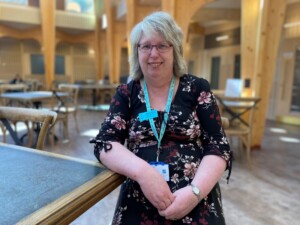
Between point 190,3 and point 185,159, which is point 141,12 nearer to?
point 190,3

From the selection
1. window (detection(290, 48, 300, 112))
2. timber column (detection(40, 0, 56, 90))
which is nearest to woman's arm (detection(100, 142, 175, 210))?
window (detection(290, 48, 300, 112))

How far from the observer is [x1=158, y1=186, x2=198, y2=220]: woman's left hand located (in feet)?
2.93

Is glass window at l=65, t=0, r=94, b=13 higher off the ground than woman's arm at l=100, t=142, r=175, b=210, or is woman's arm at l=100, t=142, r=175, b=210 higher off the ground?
glass window at l=65, t=0, r=94, b=13

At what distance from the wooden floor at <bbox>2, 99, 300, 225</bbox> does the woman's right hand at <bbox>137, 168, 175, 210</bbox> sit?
1.31 m

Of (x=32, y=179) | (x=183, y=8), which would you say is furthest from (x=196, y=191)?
(x=183, y=8)

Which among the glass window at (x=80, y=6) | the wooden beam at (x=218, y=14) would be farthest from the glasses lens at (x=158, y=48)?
the glass window at (x=80, y=6)

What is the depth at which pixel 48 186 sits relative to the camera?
767mm

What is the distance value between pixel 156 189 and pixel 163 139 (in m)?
0.26

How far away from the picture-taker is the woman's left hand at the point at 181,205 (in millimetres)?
893

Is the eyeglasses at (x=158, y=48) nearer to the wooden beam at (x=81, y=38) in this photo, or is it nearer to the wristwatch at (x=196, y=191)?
the wristwatch at (x=196, y=191)

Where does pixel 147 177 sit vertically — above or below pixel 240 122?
above

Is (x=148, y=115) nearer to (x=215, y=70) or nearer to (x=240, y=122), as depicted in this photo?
(x=240, y=122)

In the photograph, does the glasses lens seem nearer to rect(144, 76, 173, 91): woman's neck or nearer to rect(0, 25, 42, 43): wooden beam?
rect(144, 76, 173, 91): woman's neck

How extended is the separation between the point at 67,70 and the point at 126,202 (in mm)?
12691
